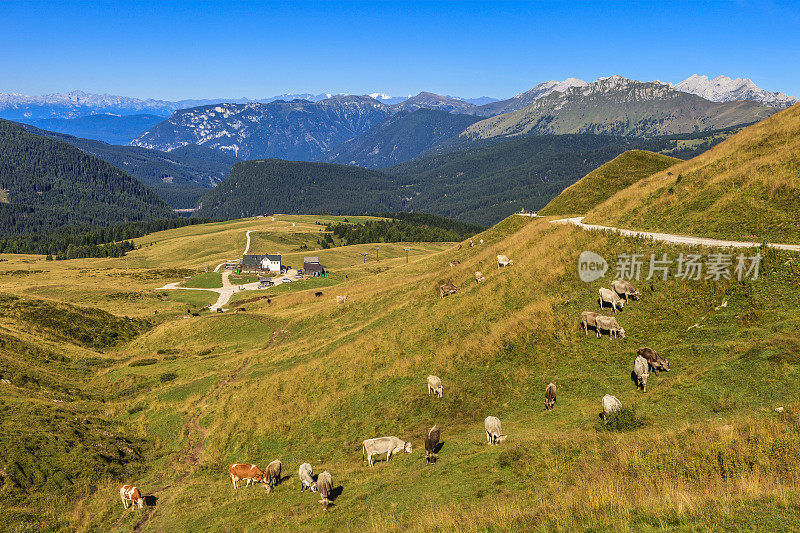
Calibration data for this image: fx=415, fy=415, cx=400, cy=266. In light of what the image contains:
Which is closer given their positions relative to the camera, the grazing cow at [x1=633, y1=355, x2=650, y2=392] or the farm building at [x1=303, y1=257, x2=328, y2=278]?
the grazing cow at [x1=633, y1=355, x2=650, y2=392]

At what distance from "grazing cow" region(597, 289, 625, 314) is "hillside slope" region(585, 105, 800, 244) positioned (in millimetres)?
11578

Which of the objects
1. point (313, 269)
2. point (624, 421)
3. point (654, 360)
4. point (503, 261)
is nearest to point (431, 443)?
point (624, 421)

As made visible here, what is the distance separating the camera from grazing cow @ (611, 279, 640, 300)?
2892 cm

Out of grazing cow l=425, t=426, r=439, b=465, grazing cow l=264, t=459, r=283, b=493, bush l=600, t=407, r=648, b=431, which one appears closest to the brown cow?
bush l=600, t=407, r=648, b=431

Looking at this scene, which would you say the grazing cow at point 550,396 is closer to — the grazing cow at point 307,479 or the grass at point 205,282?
the grazing cow at point 307,479

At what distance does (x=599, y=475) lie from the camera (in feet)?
48.2

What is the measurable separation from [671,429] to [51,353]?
7097 cm

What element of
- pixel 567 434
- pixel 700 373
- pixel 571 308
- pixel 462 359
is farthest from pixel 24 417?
pixel 700 373

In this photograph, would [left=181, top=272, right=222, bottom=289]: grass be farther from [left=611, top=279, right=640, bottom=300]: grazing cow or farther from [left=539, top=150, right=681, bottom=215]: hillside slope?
[left=611, top=279, right=640, bottom=300]: grazing cow

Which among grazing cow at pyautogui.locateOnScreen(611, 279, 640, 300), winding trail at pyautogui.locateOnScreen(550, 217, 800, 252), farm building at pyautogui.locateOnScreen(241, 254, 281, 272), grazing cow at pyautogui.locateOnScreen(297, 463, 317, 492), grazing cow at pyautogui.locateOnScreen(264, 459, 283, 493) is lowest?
farm building at pyautogui.locateOnScreen(241, 254, 281, 272)

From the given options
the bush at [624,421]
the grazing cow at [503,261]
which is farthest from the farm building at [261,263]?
the bush at [624,421]

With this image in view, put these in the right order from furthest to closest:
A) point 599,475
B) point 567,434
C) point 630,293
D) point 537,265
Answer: point 537,265 → point 630,293 → point 567,434 → point 599,475

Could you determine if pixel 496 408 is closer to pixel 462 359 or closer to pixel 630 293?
pixel 462 359

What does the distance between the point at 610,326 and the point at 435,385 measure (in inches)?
483
